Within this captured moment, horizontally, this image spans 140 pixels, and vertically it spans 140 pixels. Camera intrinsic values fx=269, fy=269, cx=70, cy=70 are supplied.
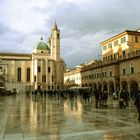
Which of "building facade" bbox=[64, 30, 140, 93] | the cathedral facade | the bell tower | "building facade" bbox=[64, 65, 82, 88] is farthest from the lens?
the bell tower

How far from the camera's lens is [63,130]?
1020 cm

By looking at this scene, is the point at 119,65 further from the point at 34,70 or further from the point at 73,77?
the point at 34,70

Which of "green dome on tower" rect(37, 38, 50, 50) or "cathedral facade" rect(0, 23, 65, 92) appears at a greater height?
"green dome on tower" rect(37, 38, 50, 50)

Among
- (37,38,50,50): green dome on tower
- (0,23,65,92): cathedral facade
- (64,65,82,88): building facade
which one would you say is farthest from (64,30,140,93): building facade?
(37,38,50,50): green dome on tower

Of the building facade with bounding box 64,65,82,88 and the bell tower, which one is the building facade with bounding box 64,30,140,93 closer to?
the building facade with bounding box 64,65,82,88

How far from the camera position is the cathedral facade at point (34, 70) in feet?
309

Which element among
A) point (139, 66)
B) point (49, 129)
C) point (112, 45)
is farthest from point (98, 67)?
point (49, 129)

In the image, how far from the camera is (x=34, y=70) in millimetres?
94875

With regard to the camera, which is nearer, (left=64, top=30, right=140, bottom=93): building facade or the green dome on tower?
(left=64, top=30, right=140, bottom=93): building facade

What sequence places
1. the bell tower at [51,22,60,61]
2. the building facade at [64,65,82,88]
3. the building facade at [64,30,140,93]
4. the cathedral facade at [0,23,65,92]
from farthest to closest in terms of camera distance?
1. the bell tower at [51,22,60,61]
2. the cathedral facade at [0,23,65,92]
3. the building facade at [64,65,82,88]
4. the building facade at [64,30,140,93]

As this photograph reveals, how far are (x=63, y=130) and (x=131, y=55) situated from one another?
141 ft

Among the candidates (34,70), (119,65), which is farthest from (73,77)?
(119,65)

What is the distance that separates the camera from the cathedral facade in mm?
94250

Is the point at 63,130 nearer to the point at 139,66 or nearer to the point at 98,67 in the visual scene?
the point at 139,66
